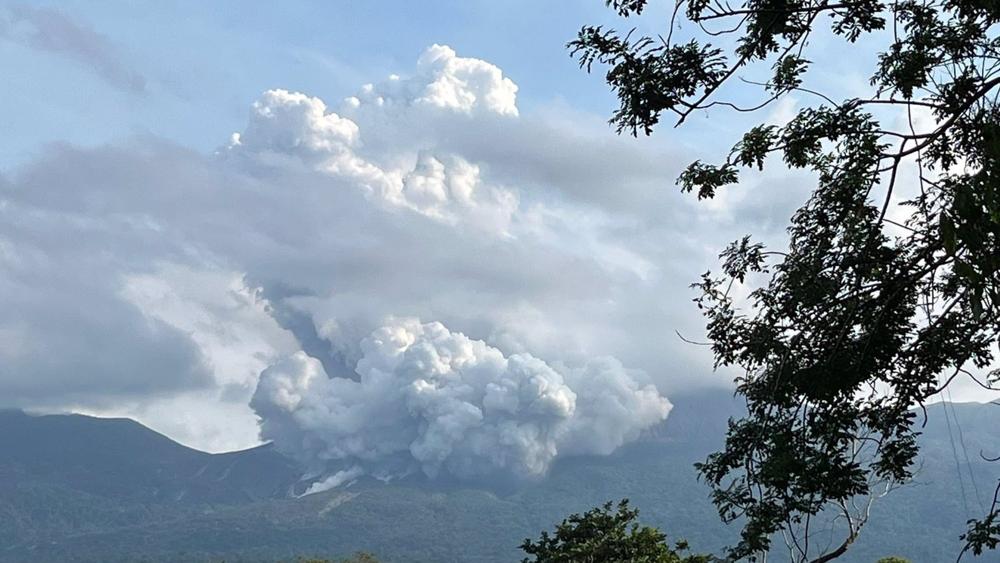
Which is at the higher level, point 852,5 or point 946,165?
point 852,5

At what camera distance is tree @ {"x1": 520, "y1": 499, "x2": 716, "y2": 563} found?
32.1 m

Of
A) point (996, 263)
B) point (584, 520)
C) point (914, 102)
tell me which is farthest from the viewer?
point (584, 520)

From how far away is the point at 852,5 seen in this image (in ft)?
28.1

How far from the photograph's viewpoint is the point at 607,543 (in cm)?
3309

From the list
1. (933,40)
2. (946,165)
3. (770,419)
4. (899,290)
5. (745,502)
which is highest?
(933,40)

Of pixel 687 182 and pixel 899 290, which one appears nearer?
pixel 899 290

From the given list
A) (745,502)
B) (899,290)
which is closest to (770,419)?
(745,502)

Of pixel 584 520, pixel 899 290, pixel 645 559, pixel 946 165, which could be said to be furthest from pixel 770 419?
pixel 584 520

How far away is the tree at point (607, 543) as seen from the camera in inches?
1265

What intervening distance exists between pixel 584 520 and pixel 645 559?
509cm

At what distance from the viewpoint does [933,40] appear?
837 centimetres

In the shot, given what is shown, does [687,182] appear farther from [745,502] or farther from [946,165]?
[745,502]

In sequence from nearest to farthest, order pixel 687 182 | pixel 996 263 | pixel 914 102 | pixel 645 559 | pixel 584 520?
pixel 996 263, pixel 914 102, pixel 687 182, pixel 645 559, pixel 584 520

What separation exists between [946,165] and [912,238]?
2.76 feet
